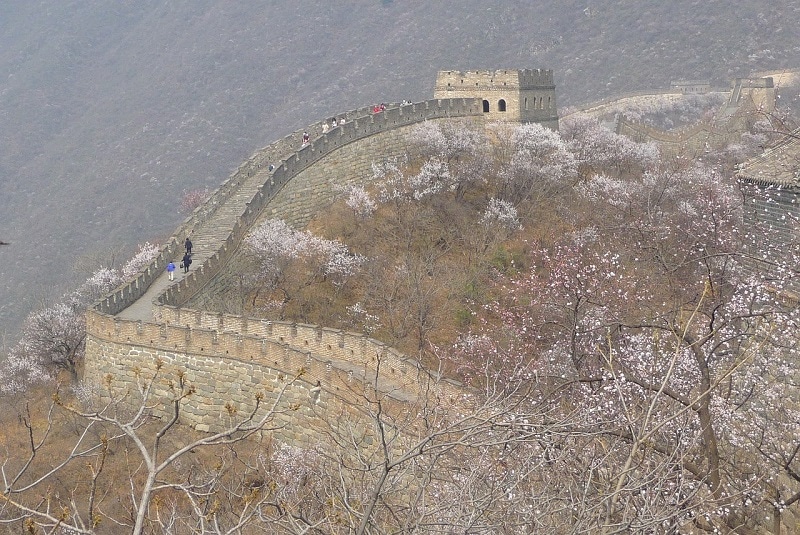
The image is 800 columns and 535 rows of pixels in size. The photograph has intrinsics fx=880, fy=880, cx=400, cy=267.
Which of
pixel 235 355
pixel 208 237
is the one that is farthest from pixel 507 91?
pixel 235 355

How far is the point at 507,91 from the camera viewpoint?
36531 mm

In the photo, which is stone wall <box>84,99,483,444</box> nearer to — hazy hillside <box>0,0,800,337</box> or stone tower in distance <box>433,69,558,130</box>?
stone tower in distance <box>433,69,558,130</box>

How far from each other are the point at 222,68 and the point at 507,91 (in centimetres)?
6386

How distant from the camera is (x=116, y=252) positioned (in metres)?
56.4

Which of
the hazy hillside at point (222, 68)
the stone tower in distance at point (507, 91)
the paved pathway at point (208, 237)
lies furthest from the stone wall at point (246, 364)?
the hazy hillside at point (222, 68)

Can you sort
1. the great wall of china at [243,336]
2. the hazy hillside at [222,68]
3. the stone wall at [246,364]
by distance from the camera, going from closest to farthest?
the stone wall at [246,364] < the great wall of china at [243,336] < the hazy hillside at [222,68]

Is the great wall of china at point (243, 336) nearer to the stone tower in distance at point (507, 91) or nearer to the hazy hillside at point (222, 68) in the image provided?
the stone tower in distance at point (507, 91)

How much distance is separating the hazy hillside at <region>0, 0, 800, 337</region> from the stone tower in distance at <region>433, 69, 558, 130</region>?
31630 millimetres

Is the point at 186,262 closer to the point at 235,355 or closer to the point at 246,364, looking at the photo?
the point at 235,355

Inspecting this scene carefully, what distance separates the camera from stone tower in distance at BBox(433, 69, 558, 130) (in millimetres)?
36438

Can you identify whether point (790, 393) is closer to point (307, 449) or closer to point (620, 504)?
point (620, 504)

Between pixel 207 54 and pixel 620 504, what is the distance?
95.9 m

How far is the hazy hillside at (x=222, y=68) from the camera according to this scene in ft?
237

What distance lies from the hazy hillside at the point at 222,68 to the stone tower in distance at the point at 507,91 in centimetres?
3163
